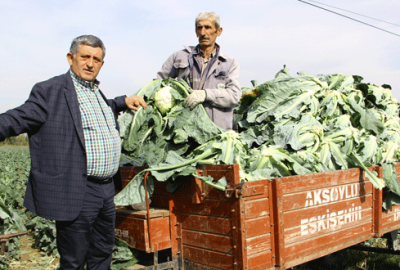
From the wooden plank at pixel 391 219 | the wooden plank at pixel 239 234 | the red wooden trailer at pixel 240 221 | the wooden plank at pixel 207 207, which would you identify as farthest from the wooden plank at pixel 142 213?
the wooden plank at pixel 391 219

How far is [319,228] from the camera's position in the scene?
10.3ft

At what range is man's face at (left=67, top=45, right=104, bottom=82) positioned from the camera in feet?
8.14

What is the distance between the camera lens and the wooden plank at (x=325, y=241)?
115 inches

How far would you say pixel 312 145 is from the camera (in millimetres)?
3836

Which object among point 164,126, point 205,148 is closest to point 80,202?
point 205,148

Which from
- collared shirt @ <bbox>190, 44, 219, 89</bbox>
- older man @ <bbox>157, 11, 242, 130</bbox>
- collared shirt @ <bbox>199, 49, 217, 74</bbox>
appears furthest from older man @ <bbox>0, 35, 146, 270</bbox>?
collared shirt @ <bbox>199, 49, 217, 74</bbox>

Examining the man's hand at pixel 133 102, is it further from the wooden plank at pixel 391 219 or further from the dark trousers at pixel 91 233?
the wooden plank at pixel 391 219

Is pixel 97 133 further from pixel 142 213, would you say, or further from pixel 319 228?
pixel 319 228

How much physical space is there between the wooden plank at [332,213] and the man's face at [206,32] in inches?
82.5

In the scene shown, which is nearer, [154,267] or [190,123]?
[154,267]

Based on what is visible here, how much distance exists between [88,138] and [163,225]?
0.92m

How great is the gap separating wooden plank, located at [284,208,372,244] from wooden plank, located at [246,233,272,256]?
18 cm

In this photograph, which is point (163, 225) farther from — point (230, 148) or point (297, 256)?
point (297, 256)

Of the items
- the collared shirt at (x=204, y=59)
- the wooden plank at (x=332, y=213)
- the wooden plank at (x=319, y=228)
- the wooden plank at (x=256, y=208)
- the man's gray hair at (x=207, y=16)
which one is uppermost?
the man's gray hair at (x=207, y=16)
